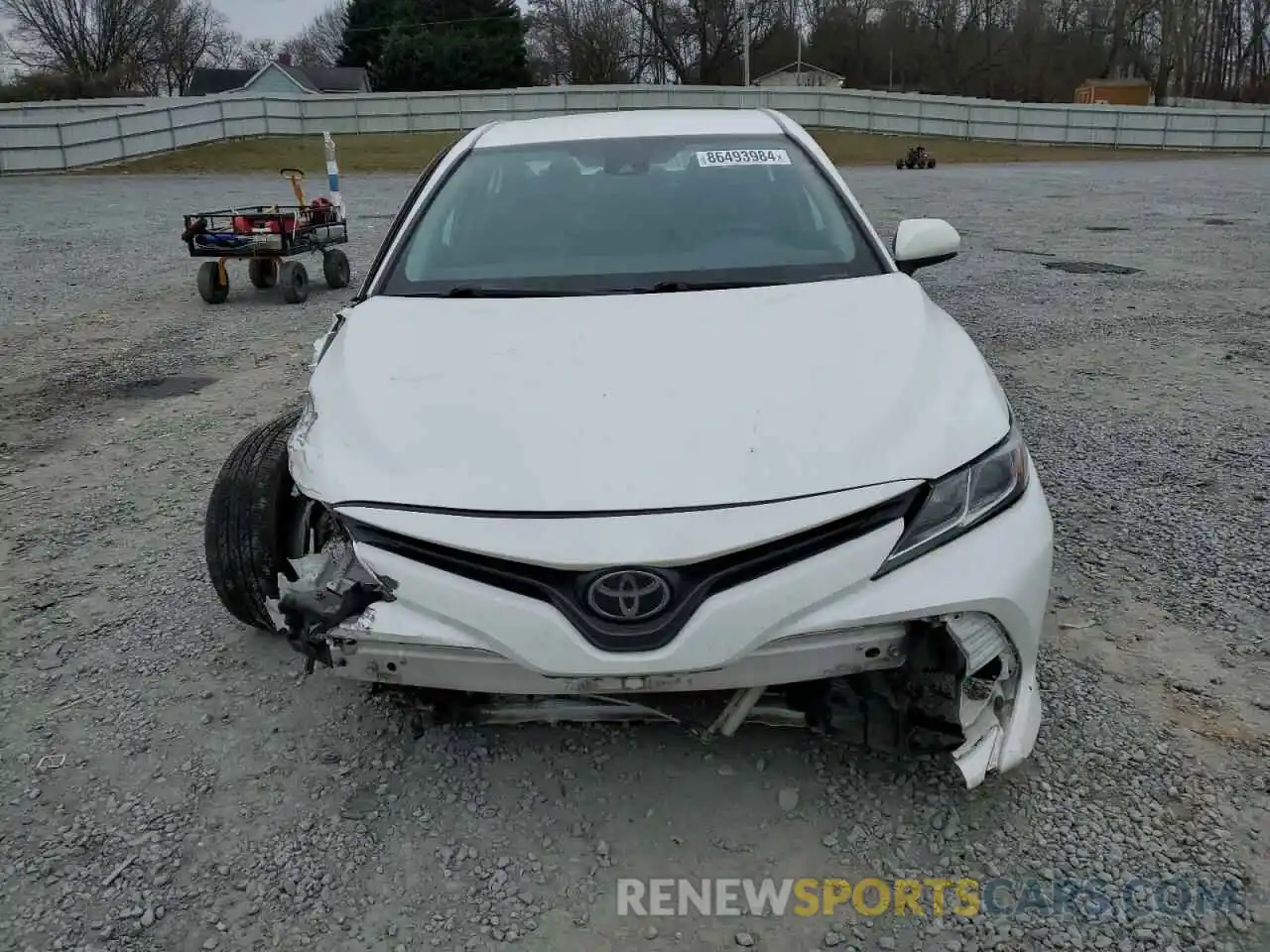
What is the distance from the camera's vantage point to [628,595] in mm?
1929

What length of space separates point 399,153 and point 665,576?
26629mm

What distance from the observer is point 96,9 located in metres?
52.6

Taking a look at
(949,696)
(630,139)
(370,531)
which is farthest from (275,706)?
(630,139)

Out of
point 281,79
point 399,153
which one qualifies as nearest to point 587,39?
point 281,79

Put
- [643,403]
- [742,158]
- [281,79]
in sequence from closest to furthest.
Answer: [643,403]
[742,158]
[281,79]

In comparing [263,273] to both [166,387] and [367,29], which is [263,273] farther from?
[367,29]

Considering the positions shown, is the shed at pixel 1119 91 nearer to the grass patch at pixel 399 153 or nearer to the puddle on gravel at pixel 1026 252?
the grass patch at pixel 399 153

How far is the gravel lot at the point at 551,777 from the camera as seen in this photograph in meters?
2.01

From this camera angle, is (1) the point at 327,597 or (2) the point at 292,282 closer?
(1) the point at 327,597

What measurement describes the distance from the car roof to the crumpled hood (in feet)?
3.80

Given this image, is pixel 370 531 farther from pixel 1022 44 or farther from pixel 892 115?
pixel 1022 44

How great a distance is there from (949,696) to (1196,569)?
5.60 ft

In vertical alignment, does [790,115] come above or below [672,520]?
above

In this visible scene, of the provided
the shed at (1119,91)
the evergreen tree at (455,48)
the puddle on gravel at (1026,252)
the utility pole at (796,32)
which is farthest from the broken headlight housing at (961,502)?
the utility pole at (796,32)
